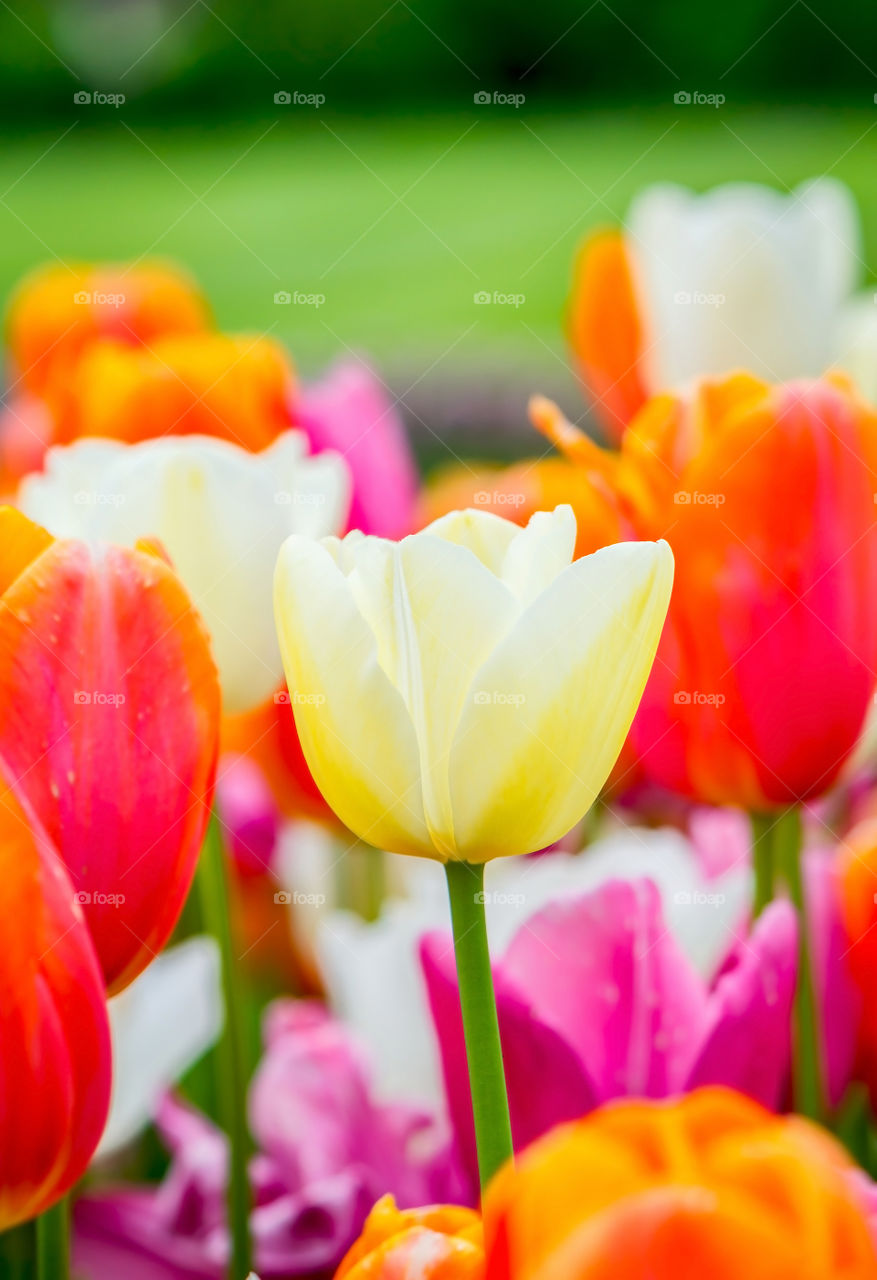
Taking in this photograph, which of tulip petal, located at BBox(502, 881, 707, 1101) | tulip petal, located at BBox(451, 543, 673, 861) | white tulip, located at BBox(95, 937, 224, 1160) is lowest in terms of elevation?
white tulip, located at BBox(95, 937, 224, 1160)

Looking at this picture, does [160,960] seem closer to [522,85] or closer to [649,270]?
[649,270]

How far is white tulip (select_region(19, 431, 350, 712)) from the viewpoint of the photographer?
1.17 feet

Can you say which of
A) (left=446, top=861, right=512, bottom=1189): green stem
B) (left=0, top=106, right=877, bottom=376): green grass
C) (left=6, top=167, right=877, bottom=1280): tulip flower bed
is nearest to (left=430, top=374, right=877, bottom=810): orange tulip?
(left=6, top=167, right=877, bottom=1280): tulip flower bed

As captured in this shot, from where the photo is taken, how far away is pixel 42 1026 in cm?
22

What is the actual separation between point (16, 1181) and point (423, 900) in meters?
0.19

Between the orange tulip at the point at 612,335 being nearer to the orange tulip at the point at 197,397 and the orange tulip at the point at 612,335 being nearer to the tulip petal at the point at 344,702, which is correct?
the orange tulip at the point at 197,397

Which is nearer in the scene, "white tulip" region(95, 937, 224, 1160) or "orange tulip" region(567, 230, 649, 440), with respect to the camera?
"white tulip" region(95, 937, 224, 1160)

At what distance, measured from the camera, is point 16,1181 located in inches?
8.7

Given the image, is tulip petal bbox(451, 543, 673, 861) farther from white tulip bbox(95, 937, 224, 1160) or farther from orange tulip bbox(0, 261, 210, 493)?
orange tulip bbox(0, 261, 210, 493)

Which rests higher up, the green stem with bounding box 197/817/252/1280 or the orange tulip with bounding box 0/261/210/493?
the orange tulip with bounding box 0/261/210/493

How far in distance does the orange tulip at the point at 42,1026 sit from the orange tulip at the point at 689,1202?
0.08 meters

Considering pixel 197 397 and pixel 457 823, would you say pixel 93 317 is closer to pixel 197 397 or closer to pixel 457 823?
pixel 197 397

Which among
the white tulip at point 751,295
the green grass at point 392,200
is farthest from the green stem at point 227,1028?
the green grass at point 392,200

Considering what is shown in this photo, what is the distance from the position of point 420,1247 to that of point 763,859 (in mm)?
174
